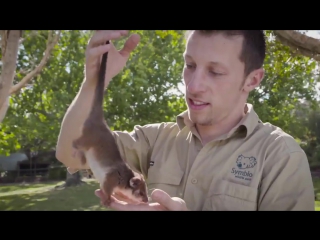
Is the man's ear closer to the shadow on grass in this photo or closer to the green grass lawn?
the green grass lawn

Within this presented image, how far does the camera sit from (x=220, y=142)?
4.31ft

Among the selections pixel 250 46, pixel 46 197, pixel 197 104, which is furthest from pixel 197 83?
pixel 46 197

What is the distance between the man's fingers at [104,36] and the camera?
0.99 meters

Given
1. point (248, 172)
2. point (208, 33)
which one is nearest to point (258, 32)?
point (208, 33)

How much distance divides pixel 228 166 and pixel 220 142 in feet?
0.36

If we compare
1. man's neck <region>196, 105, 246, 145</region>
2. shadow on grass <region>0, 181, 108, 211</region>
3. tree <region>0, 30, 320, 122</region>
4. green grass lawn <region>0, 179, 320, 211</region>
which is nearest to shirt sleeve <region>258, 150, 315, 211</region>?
man's neck <region>196, 105, 246, 145</region>

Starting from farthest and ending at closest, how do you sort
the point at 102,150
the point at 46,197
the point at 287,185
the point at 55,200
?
the point at 55,200
the point at 46,197
the point at 287,185
the point at 102,150

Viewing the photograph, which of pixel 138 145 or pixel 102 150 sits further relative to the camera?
pixel 138 145

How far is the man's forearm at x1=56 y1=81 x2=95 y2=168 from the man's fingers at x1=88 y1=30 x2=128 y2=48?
0.39 feet

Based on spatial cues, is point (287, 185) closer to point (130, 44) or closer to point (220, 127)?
point (220, 127)

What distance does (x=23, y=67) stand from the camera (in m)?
4.14

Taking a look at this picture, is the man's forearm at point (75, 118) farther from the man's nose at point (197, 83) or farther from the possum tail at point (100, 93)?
the man's nose at point (197, 83)
